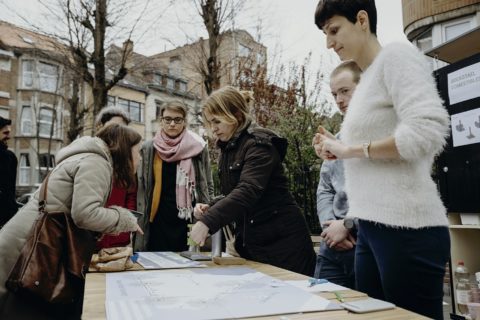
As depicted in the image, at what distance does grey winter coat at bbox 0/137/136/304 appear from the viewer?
2.01 m

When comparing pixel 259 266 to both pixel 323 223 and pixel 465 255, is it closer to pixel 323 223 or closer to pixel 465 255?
pixel 323 223

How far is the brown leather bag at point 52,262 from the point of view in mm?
1949

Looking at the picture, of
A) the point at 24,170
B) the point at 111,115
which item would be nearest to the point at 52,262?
the point at 111,115

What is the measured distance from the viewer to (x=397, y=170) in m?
1.33

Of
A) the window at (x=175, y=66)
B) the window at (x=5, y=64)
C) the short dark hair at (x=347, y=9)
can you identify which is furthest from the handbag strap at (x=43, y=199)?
the window at (x=5, y=64)

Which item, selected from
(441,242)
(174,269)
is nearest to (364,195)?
(441,242)

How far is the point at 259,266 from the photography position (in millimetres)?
1942

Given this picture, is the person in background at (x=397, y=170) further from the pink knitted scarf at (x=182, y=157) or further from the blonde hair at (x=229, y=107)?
the pink knitted scarf at (x=182, y=157)

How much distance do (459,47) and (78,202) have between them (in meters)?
3.01

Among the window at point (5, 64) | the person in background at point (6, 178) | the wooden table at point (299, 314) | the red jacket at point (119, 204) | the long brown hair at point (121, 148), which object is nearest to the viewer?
the wooden table at point (299, 314)

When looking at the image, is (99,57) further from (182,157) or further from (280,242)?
(280,242)

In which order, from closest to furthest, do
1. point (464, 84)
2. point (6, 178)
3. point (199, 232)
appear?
point (199, 232), point (464, 84), point (6, 178)

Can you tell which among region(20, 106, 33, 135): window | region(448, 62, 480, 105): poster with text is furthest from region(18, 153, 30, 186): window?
region(448, 62, 480, 105): poster with text

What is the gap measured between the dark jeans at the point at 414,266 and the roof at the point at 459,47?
2.34 meters
